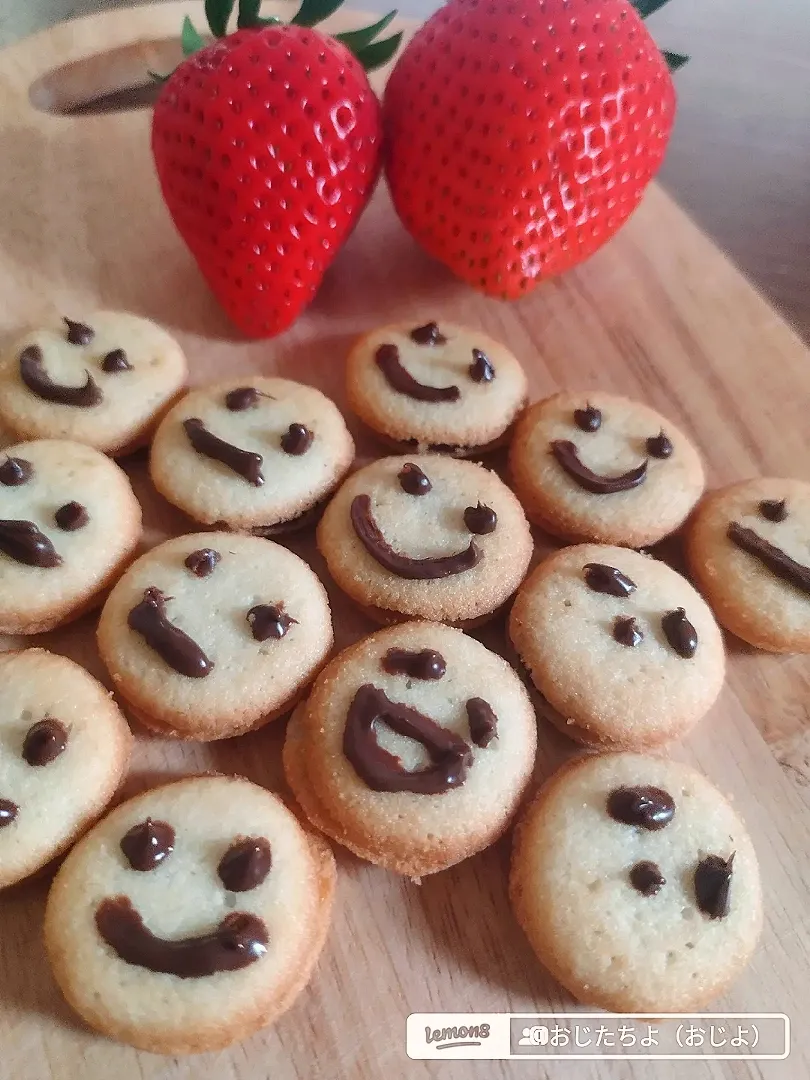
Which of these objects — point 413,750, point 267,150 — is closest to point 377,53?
point 267,150

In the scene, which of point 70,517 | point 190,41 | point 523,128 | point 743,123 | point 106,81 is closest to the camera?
point 70,517

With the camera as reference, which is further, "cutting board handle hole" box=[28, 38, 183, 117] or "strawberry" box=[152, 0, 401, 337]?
"cutting board handle hole" box=[28, 38, 183, 117]

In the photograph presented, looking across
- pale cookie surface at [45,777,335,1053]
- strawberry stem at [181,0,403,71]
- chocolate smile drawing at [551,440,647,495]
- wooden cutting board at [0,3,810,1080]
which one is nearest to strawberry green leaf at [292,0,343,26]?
strawberry stem at [181,0,403,71]

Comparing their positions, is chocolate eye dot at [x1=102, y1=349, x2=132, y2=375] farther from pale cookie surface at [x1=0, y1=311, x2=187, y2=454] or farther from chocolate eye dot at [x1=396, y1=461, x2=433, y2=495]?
chocolate eye dot at [x1=396, y1=461, x2=433, y2=495]

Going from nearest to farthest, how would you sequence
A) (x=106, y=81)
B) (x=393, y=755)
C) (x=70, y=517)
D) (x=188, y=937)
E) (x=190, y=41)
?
1. (x=188, y=937)
2. (x=393, y=755)
3. (x=70, y=517)
4. (x=190, y=41)
5. (x=106, y=81)

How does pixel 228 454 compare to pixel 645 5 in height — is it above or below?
below

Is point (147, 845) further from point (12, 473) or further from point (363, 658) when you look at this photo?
point (12, 473)
